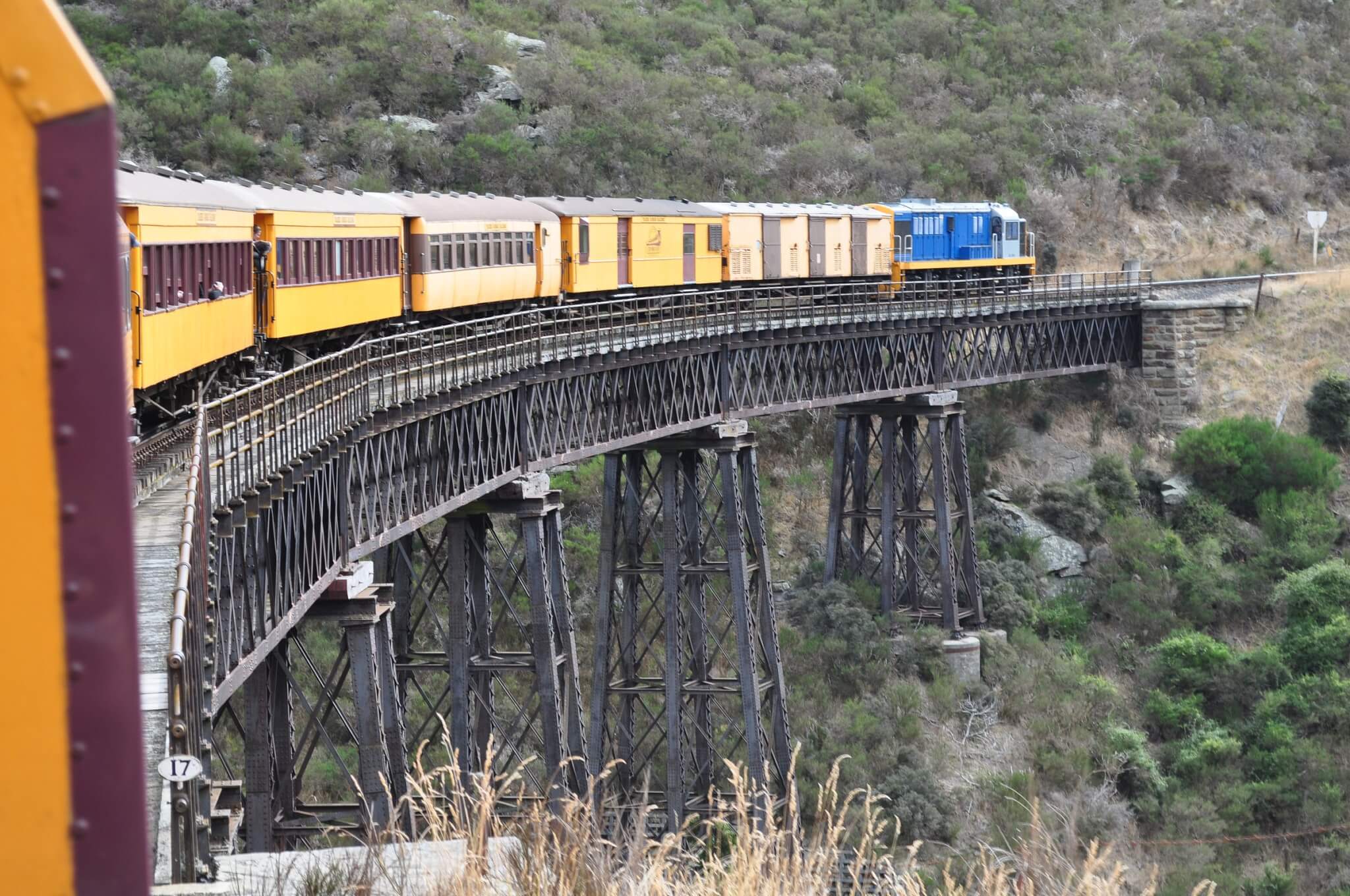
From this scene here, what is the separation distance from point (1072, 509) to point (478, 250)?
1967 centimetres

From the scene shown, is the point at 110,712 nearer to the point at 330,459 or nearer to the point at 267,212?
the point at 330,459

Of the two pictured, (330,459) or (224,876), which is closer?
(224,876)

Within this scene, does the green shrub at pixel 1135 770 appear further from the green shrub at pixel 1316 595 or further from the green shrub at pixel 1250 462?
the green shrub at pixel 1250 462

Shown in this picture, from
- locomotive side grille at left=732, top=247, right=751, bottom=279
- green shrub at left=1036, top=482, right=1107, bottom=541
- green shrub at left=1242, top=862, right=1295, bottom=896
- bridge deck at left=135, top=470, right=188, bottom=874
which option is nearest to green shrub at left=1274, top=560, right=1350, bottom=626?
green shrub at left=1036, top=482, right=1107, bottom=541

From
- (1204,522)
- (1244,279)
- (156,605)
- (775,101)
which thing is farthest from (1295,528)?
(156,605)

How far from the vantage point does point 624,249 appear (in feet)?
109

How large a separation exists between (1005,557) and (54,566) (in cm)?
3913

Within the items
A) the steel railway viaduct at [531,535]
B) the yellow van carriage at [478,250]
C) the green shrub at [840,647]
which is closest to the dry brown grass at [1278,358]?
the steel railway viaduct at [531,535]

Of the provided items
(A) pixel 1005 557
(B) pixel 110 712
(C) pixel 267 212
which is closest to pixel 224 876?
(B) pixel 110 712

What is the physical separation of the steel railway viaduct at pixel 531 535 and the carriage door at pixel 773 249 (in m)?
1.22

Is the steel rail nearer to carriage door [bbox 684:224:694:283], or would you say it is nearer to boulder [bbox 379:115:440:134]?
carriage door [bbox 684:224:694:283]

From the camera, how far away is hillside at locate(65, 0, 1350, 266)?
5784 cm

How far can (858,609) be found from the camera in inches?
1419

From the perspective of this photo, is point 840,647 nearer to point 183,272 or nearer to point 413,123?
point 183,272
